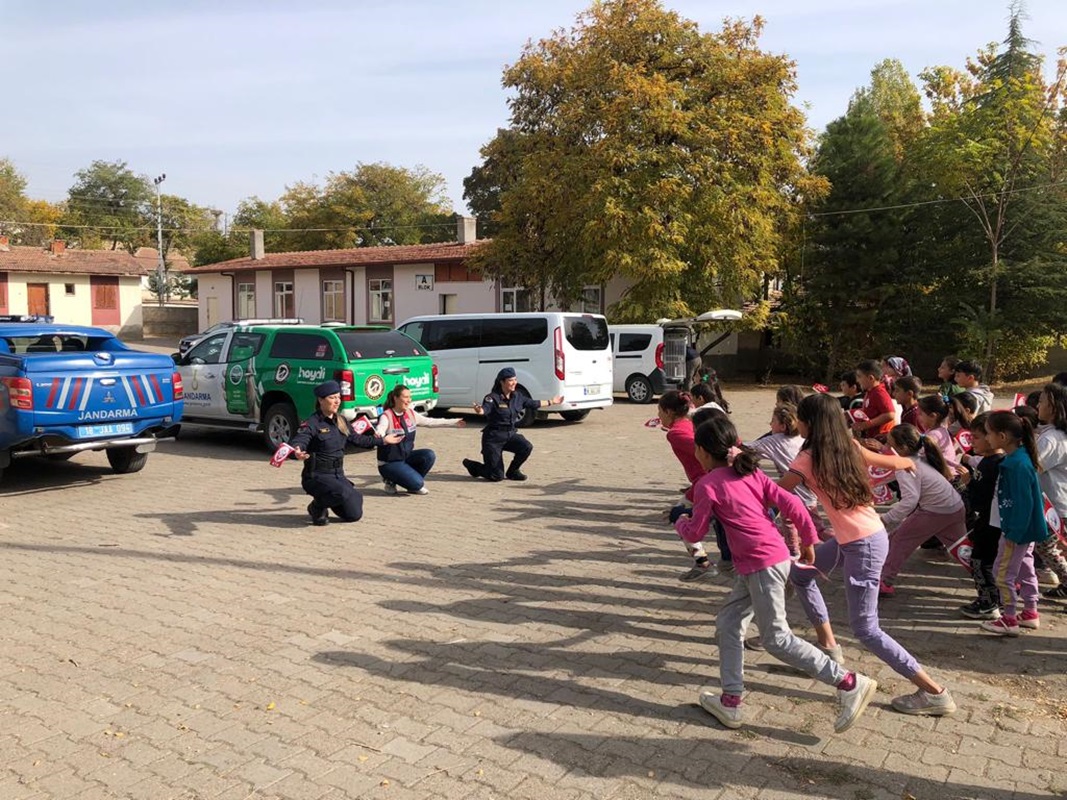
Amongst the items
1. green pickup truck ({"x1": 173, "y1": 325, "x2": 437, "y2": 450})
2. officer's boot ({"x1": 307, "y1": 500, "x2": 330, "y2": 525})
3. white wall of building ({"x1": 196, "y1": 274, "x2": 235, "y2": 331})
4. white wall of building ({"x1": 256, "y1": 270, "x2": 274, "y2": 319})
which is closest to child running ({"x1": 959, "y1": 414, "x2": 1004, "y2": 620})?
officer's boot ({"x1": 307, "y1": 500, "x2": 330, "y2": 525})

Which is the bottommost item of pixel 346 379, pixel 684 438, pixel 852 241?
pixel 684 438

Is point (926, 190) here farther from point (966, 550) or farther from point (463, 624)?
point (463, 624)

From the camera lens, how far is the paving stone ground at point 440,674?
379 centimetres

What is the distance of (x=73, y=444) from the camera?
9438 mm

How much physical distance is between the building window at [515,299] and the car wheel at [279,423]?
69.5 ft

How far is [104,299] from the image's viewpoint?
4553 cm

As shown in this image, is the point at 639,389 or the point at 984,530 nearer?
the point at 984,530

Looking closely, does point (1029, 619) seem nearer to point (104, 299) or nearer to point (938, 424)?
point (938, 424)

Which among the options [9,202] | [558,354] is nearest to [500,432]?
[558,354]

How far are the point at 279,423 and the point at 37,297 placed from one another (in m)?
37.9

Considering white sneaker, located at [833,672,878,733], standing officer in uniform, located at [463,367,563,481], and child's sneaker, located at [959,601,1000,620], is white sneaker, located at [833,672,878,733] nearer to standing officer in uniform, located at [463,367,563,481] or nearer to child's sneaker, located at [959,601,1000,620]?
child's sneaker, located at [959,601,1000,620]

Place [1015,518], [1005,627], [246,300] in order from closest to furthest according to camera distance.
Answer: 1. [1015,518]
2. [1005,627]
3. [246,300]

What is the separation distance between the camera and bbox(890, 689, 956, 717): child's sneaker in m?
4.34

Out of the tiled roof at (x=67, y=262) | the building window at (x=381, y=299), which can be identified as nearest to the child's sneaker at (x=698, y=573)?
the building window at (x=381, y=299)
